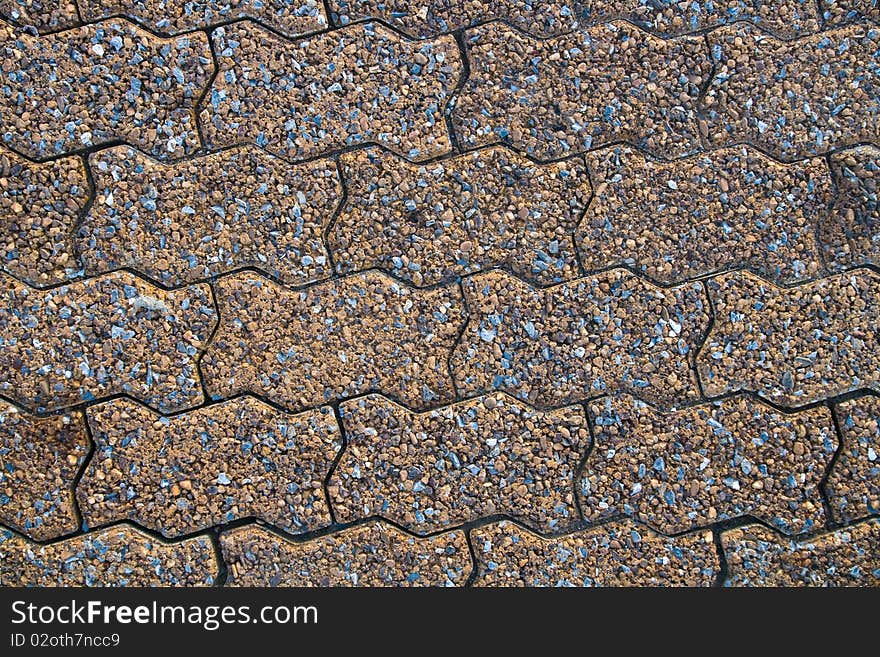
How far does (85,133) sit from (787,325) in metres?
1.90

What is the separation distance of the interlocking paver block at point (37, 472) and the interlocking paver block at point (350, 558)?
0.42 m

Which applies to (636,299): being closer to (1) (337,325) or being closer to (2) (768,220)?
(2) (768,220)

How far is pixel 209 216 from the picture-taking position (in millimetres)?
2150

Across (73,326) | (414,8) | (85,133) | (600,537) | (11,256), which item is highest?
(414,8)

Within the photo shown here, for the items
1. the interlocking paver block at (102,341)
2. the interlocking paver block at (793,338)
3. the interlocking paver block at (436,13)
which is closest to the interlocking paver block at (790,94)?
the interlocking paver block at (793,338)

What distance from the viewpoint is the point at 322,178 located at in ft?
7.10

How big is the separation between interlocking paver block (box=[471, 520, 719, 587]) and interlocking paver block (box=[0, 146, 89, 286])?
4.23ft

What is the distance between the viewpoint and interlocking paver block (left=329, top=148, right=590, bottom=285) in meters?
2.16

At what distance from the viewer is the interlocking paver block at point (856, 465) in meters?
2.17

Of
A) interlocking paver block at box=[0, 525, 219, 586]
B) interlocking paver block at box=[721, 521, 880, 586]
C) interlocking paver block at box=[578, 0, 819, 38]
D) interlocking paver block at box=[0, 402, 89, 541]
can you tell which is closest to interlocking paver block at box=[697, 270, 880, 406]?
interlocking paver block at box=[721, 521, 880, 586]

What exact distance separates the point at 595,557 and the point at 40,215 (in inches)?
66.3

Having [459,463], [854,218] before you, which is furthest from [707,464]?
[854,218]

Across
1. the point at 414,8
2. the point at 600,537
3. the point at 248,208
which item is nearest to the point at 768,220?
the point at 600,537

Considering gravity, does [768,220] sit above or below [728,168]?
below
